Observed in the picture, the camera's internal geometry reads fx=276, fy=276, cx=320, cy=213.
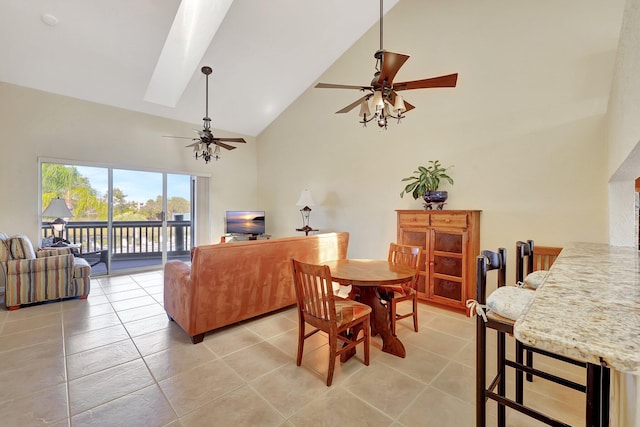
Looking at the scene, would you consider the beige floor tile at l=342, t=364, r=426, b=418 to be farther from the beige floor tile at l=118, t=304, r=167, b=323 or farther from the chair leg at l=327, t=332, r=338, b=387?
the beige floor tile at l=118, t=304, r=167, b=323

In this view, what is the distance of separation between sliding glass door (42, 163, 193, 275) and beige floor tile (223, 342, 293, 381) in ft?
13.4

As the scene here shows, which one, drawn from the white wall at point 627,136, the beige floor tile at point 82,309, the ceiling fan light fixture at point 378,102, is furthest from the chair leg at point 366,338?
the beige floor tile at point 82,309

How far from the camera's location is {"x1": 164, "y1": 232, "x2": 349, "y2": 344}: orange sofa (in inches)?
99.6

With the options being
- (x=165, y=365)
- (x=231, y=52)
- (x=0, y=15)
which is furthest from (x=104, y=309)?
(x=231, y=52)

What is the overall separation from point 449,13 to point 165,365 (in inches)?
195

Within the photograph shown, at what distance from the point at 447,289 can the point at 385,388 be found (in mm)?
1737

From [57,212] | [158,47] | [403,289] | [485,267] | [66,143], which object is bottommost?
[403,289]

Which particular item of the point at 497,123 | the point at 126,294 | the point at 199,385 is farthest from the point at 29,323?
the point at 497,123

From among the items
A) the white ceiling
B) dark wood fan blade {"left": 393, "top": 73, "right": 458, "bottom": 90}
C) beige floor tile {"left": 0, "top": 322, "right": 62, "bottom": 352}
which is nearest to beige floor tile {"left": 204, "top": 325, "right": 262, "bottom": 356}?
beige floor tile {"left": 0, "top": 322, "right": 62, "bottom": 352}

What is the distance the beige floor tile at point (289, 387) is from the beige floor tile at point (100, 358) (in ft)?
3.87

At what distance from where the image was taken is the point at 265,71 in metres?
4.80

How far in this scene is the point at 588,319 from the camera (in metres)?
0.69

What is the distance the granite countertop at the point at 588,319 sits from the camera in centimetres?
55

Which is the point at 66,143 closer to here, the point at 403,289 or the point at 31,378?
Answer: the point at 31,378
